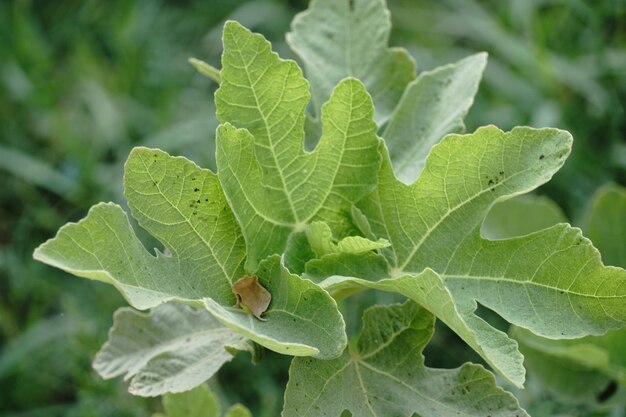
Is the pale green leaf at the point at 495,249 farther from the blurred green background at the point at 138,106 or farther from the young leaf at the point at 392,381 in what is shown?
the blurred green background at the point at 138,106

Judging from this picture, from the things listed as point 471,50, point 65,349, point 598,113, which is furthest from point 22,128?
point 598,113

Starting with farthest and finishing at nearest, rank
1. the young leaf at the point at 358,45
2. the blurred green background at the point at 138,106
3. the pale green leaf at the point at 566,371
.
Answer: the blurred green background at the point at 138,106, the pale green leaf at the point at 566,371, the young leaf at the point at 358,45

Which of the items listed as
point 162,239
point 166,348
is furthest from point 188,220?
point 166,348

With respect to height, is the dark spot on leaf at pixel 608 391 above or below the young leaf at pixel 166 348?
below

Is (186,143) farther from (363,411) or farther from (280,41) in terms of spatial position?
(363,411)

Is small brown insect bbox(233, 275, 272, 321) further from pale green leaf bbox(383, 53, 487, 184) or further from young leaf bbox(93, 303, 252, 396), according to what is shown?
pale green leaf bbox(383, 53, 487, 184)

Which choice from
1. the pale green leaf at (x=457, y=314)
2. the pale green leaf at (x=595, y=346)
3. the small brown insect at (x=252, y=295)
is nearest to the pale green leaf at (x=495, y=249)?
the pale green leaf at (x=457, y=314)

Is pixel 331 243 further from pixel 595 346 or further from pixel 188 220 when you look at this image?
pixel 595 346

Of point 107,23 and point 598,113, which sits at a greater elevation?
point 598,113
